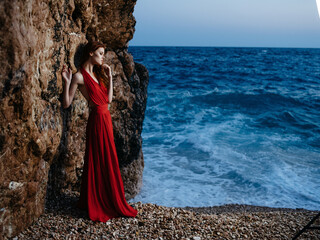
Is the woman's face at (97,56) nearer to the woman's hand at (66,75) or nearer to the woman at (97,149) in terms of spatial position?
the woman at (97,149)

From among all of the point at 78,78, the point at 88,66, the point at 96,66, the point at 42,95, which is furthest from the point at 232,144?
the point at 42,95

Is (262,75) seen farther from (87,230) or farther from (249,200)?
(87,230)

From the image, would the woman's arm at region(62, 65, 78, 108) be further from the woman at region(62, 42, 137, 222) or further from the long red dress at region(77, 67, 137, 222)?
the long red dress at region(77, 67, 137, 222)

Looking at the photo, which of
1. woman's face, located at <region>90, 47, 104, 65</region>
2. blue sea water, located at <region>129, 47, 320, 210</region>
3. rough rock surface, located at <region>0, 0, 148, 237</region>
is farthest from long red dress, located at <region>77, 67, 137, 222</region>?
blue sea water, located at <region>129, 47, 320, 210</region>

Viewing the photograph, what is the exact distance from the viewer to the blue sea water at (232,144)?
22.1 feet

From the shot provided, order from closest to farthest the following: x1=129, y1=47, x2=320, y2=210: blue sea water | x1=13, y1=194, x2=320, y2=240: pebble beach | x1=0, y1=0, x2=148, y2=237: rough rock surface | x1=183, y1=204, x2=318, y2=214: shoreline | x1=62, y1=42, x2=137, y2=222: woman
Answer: x1=0, y1=0, x2=148, y2=237: rough rock surface
x1=13, y1=194, x2=320, y2=240: pebble beach
x1=62, y1=42, x2=137, y2=222: woman
x1=183, y1=204, x2=318, y2=214: shoreline
x1=129, y1=47, x2=320, y2=210: blue sea water

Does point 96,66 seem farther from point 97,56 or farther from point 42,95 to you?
point 42,95

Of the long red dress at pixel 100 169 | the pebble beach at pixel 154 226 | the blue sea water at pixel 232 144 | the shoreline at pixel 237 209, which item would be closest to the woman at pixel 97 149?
the long red dress at pixel 100 169

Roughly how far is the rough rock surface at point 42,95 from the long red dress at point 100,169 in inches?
18.5

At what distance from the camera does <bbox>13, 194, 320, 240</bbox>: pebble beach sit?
3.49 metres

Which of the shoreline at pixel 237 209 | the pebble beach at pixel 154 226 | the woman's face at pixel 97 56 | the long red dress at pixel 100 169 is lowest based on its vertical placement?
the shoreline at pixel 237 209

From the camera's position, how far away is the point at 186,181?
7211mm

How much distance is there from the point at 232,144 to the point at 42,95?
8.23m

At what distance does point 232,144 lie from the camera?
1036 centimetres
